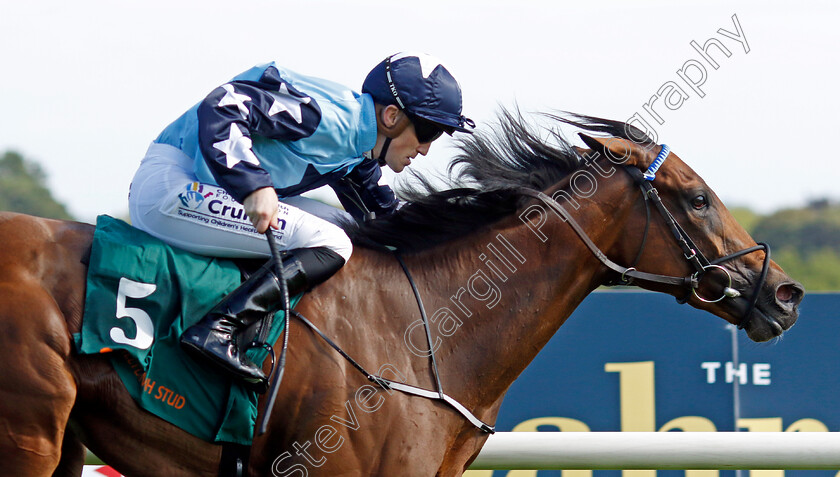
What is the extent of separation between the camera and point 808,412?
4.85m

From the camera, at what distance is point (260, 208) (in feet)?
8.38

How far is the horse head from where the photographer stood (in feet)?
10.3

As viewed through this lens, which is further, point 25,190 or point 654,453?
point 25,190

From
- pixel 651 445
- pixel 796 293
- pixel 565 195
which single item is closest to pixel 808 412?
pixel 651 445

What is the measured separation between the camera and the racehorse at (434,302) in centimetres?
252

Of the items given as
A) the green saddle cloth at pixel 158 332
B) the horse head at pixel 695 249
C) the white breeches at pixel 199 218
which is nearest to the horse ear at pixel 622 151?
the horse head at pixel 695 249

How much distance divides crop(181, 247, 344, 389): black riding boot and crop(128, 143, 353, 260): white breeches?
7 centimetres

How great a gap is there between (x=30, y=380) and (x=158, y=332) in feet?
1.22

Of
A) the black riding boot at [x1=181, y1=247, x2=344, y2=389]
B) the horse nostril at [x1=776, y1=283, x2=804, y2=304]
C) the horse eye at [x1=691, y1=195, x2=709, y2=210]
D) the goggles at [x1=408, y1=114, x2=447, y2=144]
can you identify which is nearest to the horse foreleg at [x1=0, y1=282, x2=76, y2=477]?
the black riding boot at [x1=181, y1=247, x2=344, y2=389]

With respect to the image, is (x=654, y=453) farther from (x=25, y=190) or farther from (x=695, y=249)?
(x=25, y=190)

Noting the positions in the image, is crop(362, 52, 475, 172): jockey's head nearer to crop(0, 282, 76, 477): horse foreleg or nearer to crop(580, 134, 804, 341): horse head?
crop(580, 134, 804, 341): horse head

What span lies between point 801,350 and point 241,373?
3615 millimetres

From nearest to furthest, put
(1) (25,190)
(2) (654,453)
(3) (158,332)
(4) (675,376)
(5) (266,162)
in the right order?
1. (3) (158,332)
2. (5) (266,162)
3. (2) (654,453)
4. (4) (675,376)
5. (1) (25,190)

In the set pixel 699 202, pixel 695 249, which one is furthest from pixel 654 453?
pixel 699 202
